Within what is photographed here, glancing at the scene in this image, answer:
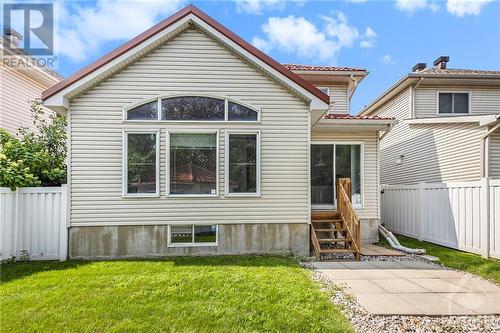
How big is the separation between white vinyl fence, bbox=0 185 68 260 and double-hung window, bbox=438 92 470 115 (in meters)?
13.9

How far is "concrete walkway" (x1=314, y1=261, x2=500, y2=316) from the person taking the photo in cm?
406

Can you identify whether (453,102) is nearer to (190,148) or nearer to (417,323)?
(190,148)

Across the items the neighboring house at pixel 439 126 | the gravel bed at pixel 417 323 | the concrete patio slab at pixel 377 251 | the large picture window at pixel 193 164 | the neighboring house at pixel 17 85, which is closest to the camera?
the gravel bed at pixel 417 323

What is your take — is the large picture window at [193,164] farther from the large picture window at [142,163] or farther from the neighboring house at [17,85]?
the neighboring house at [17,85]

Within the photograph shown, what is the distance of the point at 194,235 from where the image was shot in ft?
23.2

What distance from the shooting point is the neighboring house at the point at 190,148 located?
671 cm

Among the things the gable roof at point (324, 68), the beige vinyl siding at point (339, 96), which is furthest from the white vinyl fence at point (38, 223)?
the beige vinyl siding at point (339, 96)

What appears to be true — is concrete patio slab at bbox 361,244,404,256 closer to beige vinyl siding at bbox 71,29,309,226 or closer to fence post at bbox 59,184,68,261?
beige vinyl siding at bbox 71,29,309,226

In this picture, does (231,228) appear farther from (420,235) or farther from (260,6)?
(260,6)

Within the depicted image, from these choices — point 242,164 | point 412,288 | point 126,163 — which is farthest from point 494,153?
point 126,163

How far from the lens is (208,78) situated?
705 centimetres

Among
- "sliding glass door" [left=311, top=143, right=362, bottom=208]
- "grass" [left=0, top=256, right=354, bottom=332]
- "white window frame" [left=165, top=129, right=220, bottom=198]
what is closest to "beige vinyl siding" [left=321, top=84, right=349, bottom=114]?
"sliding glass door" [left=311, top=143, right=362, bottom=208]

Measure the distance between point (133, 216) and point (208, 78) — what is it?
148 inches

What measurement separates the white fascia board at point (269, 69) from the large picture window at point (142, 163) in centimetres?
278
